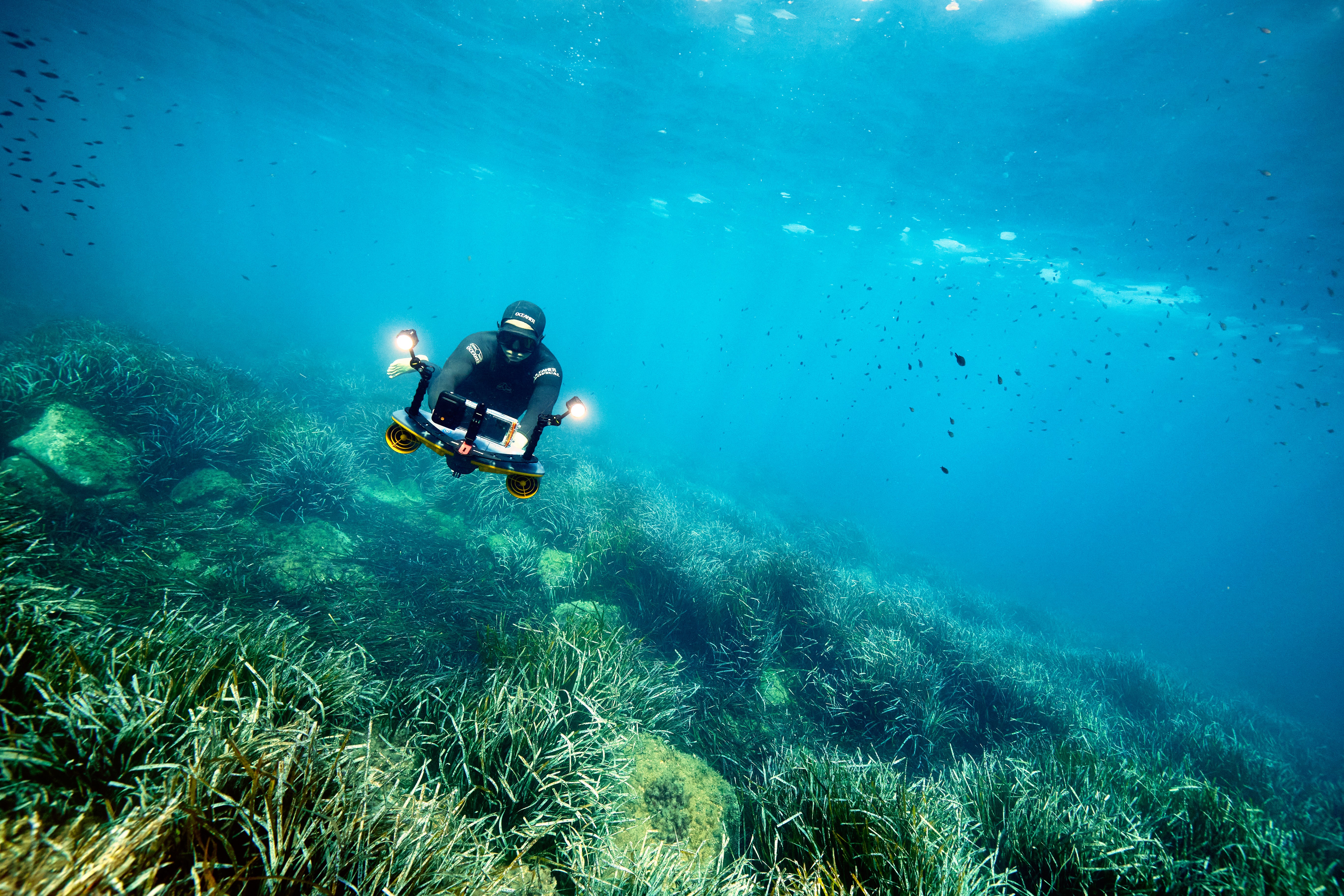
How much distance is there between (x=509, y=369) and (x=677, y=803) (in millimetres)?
4954

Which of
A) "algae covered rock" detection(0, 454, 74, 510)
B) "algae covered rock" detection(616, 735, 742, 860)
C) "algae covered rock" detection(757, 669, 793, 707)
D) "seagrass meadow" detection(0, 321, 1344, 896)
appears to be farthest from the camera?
"algae covered rock" detection(757, 669, 793, 707)

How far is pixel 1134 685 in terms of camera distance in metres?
11.9

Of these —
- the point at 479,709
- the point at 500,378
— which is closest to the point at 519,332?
the point at 500,378

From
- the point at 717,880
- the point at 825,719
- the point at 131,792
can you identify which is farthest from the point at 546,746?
the point at 825,719

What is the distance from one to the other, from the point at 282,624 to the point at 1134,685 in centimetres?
1890

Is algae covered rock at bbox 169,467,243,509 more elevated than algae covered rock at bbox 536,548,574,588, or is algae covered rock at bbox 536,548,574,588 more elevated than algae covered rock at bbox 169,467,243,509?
algae covered rock at bbox 536,548,574,588

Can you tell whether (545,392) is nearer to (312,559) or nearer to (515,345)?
(515,345)

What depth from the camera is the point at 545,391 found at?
5.08 meters

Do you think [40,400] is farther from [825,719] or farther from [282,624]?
[825,719]

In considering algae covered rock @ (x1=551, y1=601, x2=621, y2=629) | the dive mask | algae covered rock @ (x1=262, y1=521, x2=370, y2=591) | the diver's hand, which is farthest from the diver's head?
algae covered rock @ (x1=262, y1=521, x2=370, y2=591)

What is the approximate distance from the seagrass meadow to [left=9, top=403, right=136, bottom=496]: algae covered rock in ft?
0.13

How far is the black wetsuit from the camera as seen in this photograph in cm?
479

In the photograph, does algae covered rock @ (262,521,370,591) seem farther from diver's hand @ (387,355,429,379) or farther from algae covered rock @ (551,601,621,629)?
diver's hand @ (387,355,429,379)

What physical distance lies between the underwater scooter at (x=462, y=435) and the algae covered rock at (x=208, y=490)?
564cm
